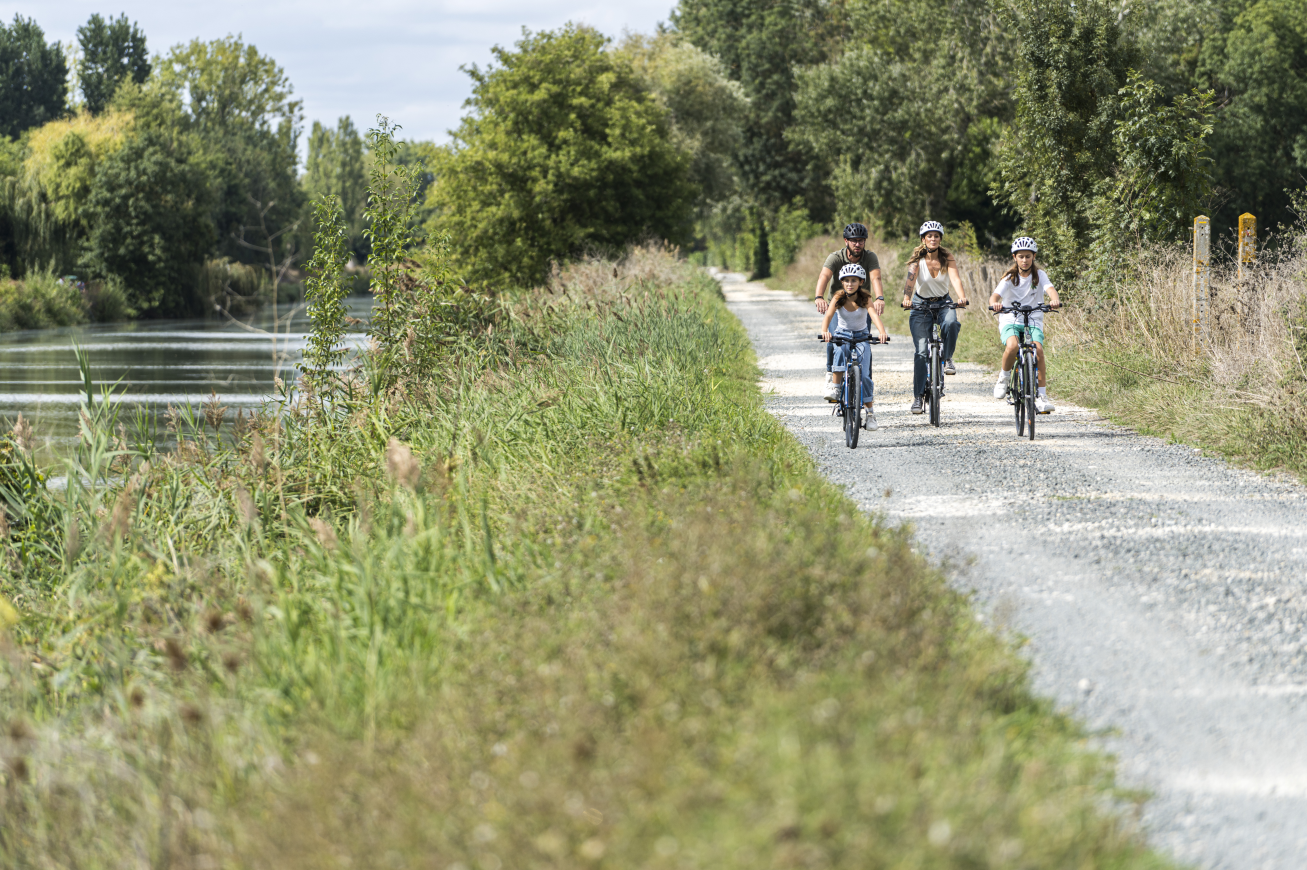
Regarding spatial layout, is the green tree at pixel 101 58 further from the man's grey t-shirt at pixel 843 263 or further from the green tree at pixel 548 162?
the man's grey t-shirt at pixel 843 263

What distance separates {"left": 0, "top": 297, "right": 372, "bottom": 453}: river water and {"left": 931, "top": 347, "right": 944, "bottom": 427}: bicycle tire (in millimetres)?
5399

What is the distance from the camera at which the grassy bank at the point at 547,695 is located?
2.64 m

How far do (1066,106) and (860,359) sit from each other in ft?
35.6

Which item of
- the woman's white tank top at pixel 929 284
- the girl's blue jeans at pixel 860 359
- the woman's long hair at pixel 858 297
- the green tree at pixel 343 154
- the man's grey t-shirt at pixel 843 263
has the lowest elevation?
the girl's blue jeans at pixel 860 359

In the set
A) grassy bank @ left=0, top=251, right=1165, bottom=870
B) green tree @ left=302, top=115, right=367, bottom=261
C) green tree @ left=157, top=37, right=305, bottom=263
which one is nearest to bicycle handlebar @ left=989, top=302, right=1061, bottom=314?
grassy bank @ left=0, top=251, right=1165, bottom=870

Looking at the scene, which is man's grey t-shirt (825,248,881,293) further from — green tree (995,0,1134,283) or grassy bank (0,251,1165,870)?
green tree (995,0,1134,283)

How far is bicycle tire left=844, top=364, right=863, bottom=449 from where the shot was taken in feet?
32.3

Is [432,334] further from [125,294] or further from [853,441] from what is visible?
[125,294]

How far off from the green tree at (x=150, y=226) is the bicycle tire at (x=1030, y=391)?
164 feet

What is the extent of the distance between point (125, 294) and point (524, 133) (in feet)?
83.7

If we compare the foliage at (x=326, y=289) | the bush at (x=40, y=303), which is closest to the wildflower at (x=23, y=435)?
the foliage at (x=326, y=289)

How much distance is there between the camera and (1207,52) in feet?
151

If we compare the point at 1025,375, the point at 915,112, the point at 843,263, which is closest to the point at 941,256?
the point at 843,263

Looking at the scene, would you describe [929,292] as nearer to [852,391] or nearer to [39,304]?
[852,391]
